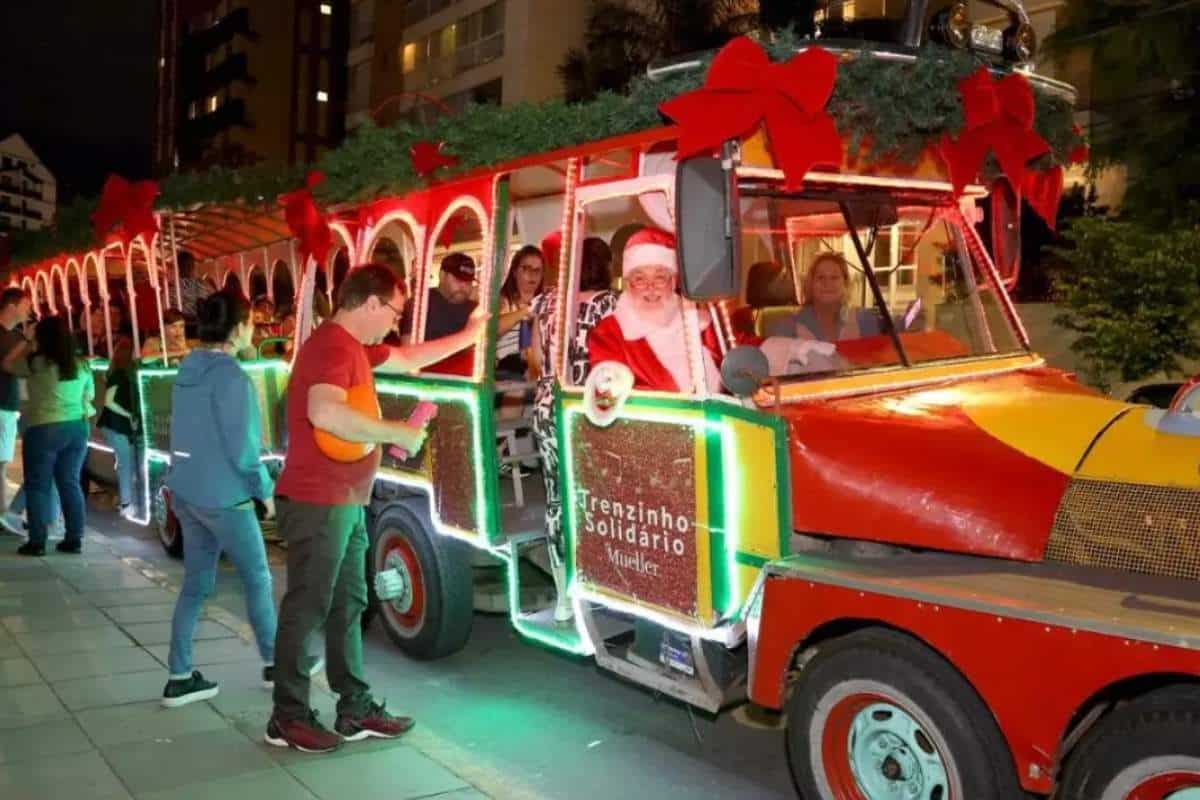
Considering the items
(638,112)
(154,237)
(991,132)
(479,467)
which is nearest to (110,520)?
(154,237)

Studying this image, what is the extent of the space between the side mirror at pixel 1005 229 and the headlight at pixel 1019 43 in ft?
2.51

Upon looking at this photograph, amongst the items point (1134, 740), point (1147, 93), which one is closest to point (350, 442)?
point (1134, 740)

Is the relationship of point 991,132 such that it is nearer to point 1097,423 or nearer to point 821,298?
point 821,298

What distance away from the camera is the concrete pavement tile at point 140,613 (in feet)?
23.2

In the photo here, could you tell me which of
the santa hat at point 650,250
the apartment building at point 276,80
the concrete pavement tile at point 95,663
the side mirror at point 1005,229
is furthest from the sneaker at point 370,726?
the apartment building at point 276,80

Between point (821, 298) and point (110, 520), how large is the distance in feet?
28.4

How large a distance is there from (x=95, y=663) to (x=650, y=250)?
3.92 m

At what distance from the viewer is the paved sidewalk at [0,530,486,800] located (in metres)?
4.47

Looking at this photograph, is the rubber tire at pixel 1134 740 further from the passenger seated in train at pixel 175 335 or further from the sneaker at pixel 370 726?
the passenger seated in train at pixel 175 335

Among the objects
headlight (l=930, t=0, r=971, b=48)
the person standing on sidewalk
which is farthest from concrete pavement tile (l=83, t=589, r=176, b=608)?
headlight (l=930, t=0, r=971, b=48)

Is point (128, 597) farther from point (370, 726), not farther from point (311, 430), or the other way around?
point (311, 430)

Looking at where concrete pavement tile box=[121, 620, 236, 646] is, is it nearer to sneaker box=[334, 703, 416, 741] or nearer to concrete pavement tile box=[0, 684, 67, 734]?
concrete pavement tile box=[0, 684, 67, 734]

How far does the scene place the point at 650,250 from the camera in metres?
4.77

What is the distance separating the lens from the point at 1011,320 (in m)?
5.20
